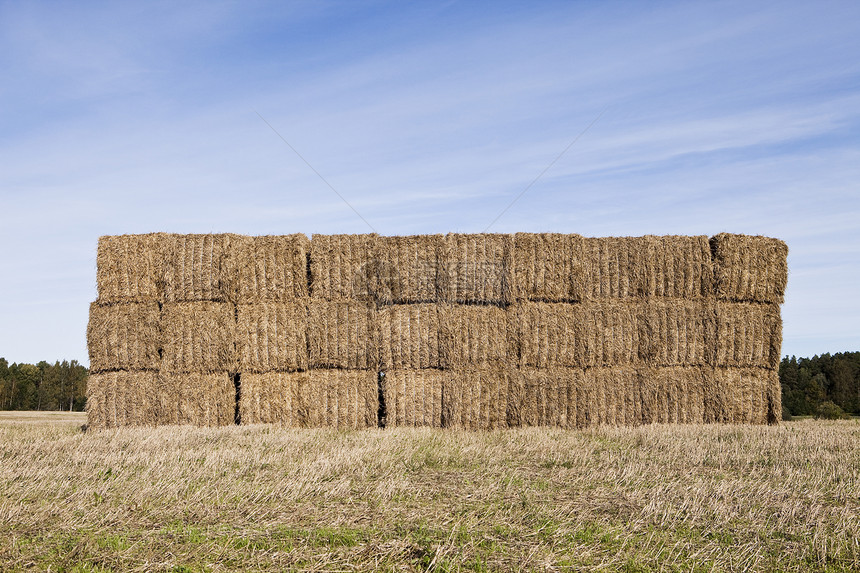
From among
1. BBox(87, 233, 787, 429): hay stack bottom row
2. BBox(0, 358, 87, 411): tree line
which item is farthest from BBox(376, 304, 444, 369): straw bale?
BBox(0, 358, 87, 411): tree line

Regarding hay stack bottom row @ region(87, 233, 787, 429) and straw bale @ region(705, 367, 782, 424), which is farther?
straw bale @ region(705, 367, 782, 424)

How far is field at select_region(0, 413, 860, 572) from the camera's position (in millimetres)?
5746

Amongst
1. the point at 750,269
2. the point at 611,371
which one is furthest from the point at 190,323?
the point at 750,269

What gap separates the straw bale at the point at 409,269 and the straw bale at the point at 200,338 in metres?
3.45

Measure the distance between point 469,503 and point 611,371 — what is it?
922 cm

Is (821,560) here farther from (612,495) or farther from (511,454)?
(511,454)

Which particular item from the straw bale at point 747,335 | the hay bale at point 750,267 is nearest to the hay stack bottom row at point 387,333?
the straw bale at point 747,335

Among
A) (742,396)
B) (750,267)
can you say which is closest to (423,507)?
(742,396)

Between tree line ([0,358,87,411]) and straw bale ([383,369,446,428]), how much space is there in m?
73.4

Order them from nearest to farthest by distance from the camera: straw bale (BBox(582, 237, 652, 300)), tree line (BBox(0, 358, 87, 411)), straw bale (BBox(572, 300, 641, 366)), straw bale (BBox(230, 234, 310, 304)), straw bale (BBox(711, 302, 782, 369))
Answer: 1. straw bale (BBox(230, 234, 310, 304))
2. straw bale (BBox(572, 300, 641, 366))
3. straw bale (BBox(582, 237, 652, 300))
4. straw bale (BBox(711, 302, 782, 369))
5. tree line (BBox(0, 358, 87, 411))

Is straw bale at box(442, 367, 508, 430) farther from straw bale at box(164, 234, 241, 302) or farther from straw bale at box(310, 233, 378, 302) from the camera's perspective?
straw bale at box(164, 234, 241, 302)

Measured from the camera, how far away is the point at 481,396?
50.1 ft

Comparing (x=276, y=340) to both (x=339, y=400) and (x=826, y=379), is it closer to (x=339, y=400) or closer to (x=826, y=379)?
(x=339, y=400)

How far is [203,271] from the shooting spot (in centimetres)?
1565
